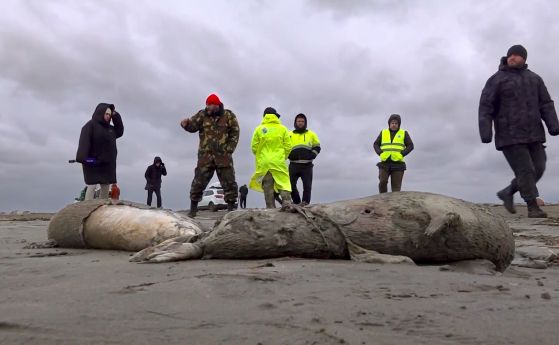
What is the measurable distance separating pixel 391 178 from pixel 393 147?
0.63 metres

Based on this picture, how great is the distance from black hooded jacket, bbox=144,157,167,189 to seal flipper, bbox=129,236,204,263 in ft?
49.0

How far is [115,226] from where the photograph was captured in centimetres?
464

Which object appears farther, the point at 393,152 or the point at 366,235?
the point at 393,152

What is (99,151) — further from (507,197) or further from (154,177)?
(154,177)

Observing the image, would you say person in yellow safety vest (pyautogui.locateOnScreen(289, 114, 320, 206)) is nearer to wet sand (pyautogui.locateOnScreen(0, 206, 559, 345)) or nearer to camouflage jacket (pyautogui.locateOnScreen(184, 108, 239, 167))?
camouflage jacket (pyautogui.locateOnScreen(184, 108, 239, 167))

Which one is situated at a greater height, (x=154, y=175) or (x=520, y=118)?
(x=154, y=175)

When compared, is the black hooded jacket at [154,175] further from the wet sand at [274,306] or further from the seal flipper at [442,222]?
the seal flipper at [442,222]

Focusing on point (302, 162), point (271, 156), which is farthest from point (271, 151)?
point (302, 162)

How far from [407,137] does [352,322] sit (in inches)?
367

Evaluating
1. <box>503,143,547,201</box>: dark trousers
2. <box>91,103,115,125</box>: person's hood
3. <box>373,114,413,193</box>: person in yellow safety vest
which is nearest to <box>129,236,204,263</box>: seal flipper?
<box>91,103,115,125</box>: person's hood

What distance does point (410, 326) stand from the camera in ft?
5.60

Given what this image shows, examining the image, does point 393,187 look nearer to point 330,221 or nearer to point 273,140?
point 273,140

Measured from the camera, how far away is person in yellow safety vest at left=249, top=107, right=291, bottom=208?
27.1 ft

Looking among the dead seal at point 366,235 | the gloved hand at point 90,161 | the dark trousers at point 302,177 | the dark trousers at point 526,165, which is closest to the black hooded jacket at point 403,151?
the dark trousers at point 302,177
